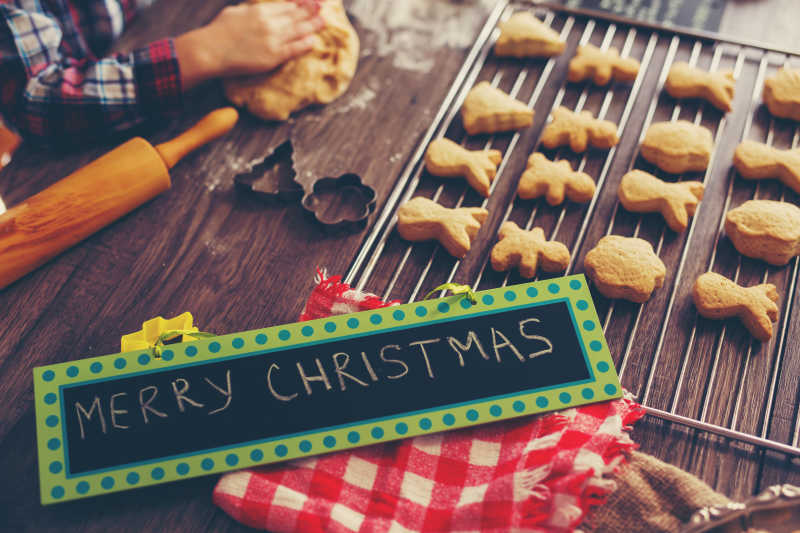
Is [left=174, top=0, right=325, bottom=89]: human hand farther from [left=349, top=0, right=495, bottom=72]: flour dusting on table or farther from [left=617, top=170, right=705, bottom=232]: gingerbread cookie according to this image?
[left=617, top=170, right=705, bottom=232]: gingerbread cookie

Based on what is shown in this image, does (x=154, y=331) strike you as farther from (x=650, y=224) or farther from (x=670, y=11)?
(x=670, y=11)

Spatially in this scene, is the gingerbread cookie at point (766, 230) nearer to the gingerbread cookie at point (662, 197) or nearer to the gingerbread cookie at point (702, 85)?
the gingerbread cookie at point (662, 197)

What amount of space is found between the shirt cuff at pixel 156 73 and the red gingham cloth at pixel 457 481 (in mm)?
745

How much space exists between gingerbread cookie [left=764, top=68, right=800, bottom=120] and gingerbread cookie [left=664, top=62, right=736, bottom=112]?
63mm

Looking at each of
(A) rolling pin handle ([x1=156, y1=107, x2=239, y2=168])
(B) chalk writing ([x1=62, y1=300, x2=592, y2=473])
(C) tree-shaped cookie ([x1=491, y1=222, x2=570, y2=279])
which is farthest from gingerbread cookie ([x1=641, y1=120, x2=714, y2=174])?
(A) rolling pin handle ([x1=156, y1=107, x2=239, y2=168])

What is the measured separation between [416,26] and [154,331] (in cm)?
85

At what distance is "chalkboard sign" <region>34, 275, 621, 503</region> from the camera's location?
82 centimetres

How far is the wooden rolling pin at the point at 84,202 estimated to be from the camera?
3.26ft

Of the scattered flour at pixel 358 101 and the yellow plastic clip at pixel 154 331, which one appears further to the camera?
the scattered flour at pixel 358 101

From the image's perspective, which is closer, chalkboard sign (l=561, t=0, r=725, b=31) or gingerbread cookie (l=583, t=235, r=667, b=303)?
gingerbread cookie (l=583, t=235, r=667, b=303)

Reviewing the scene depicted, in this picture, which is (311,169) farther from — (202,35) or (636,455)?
(636,455)

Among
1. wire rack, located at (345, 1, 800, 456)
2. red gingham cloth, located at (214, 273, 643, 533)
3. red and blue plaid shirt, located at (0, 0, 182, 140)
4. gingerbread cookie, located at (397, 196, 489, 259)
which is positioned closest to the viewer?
red gingham cloth, located at (214, 273, 643, 533)

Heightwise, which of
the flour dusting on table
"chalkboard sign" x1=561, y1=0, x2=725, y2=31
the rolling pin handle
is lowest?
the rolling pin handle

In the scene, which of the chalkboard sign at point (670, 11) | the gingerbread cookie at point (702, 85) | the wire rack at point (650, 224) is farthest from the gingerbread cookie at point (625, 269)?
the chalkboard sign at point (670, 11)
